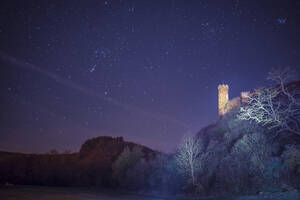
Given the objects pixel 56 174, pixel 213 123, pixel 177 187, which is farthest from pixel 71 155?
pixel 177 187

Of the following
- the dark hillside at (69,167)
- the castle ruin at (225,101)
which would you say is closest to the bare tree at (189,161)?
the dark hillside at (69,167)

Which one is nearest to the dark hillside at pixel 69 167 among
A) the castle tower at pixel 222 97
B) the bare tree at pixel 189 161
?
the bare tree at pixel 189 161

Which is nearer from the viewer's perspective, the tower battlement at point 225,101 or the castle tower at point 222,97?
the tower battlement at point 225,101

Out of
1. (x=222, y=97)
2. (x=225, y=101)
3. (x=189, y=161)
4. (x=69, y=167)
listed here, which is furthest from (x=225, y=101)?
(x=69, y=167)

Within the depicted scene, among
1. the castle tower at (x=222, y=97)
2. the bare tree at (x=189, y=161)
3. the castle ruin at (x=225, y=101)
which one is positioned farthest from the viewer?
the castle tower at (x=222, y=97)

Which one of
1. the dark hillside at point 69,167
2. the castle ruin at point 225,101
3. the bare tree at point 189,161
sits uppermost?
the castle ruin at point 225,101

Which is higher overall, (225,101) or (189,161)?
(225,101)

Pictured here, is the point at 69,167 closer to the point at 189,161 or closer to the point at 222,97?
the point at 222,97

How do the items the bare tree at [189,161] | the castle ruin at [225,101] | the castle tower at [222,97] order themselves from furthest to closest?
the castle tower at [222,97] → the castle ruin at [225,101] → the bare tree at [189,161]

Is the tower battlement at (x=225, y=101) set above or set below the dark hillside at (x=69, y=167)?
above

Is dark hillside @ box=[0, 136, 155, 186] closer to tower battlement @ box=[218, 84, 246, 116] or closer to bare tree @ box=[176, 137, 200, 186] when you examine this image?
bare tree @ box=[176, 137, 200, 186]

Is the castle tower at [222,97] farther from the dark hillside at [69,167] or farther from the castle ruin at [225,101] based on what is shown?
the dark hillside at [69,167]

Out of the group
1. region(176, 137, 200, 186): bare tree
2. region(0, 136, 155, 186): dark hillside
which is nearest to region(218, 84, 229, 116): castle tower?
region(0, 136, 155, 186): dark hillside

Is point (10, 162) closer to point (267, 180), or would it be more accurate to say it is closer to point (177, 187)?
point (177, 187)
